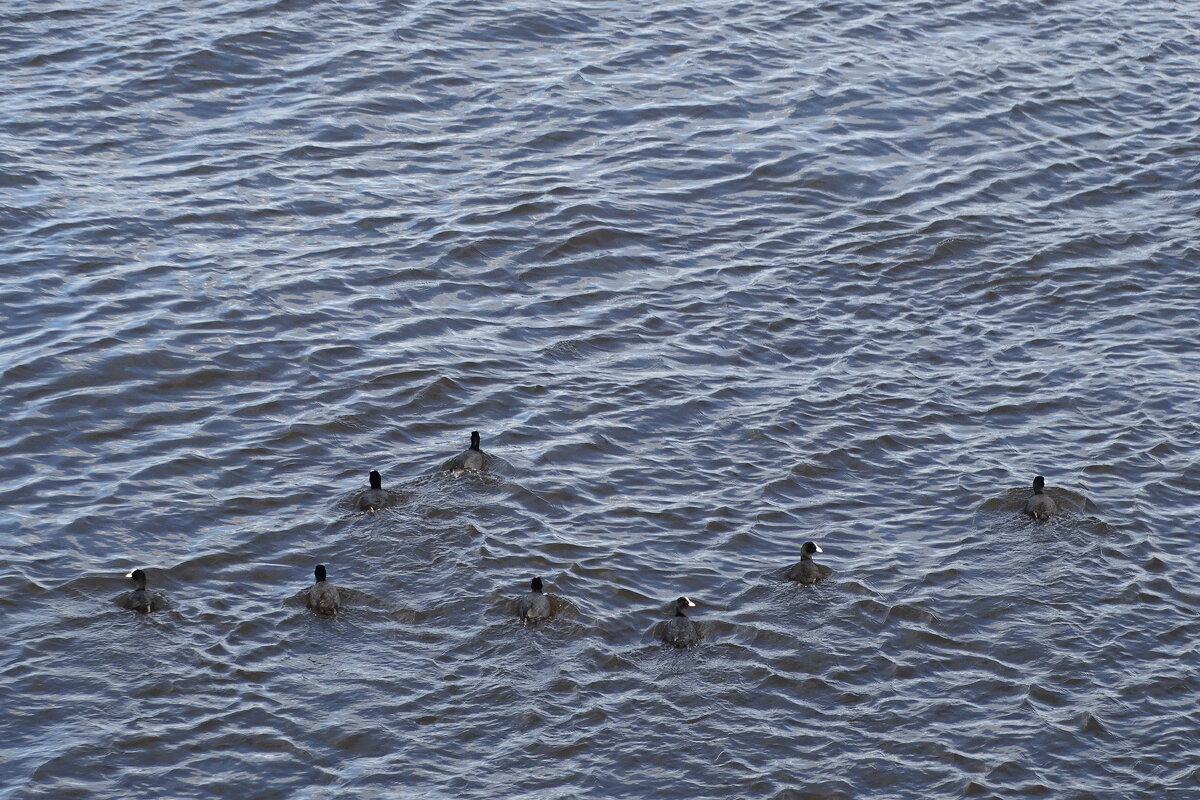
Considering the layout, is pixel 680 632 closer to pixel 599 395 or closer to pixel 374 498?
pixel 374 498

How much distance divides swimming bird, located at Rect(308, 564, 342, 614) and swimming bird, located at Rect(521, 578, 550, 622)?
80.5 inches

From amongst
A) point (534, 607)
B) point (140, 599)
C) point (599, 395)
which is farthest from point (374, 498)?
point (599, 395)

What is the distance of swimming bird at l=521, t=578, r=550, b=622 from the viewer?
1727 cm

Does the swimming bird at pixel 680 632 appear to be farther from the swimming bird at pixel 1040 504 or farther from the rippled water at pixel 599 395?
the swimming bird at pixel 1040 504

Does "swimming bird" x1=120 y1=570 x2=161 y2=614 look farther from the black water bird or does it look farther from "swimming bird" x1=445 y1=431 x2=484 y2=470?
"swimming bird" x1=445 y1=431 x2=484 y2=470

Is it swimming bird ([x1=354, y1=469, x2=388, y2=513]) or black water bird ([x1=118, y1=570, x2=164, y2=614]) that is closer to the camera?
black water bird ([x1=118, y1=570, x2=164, y2=614])

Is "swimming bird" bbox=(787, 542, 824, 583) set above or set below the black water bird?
below

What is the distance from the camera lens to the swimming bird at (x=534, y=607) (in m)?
17.3

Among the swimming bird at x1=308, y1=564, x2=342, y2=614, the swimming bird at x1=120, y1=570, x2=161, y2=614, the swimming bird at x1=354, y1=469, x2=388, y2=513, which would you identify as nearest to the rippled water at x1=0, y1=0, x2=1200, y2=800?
the swimming bird at x1=354, y1=469, x2=388, y2=513

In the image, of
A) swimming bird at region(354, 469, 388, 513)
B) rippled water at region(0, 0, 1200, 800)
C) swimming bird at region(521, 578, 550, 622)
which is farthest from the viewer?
swimming bird at region(354, 469, 388, 513)

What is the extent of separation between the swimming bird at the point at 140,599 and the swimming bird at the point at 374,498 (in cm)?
281

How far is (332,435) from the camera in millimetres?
20812

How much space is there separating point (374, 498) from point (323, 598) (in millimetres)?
1989

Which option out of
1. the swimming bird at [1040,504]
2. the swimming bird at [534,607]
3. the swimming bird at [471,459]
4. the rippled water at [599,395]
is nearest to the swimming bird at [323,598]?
the rippled water at [599,395]
